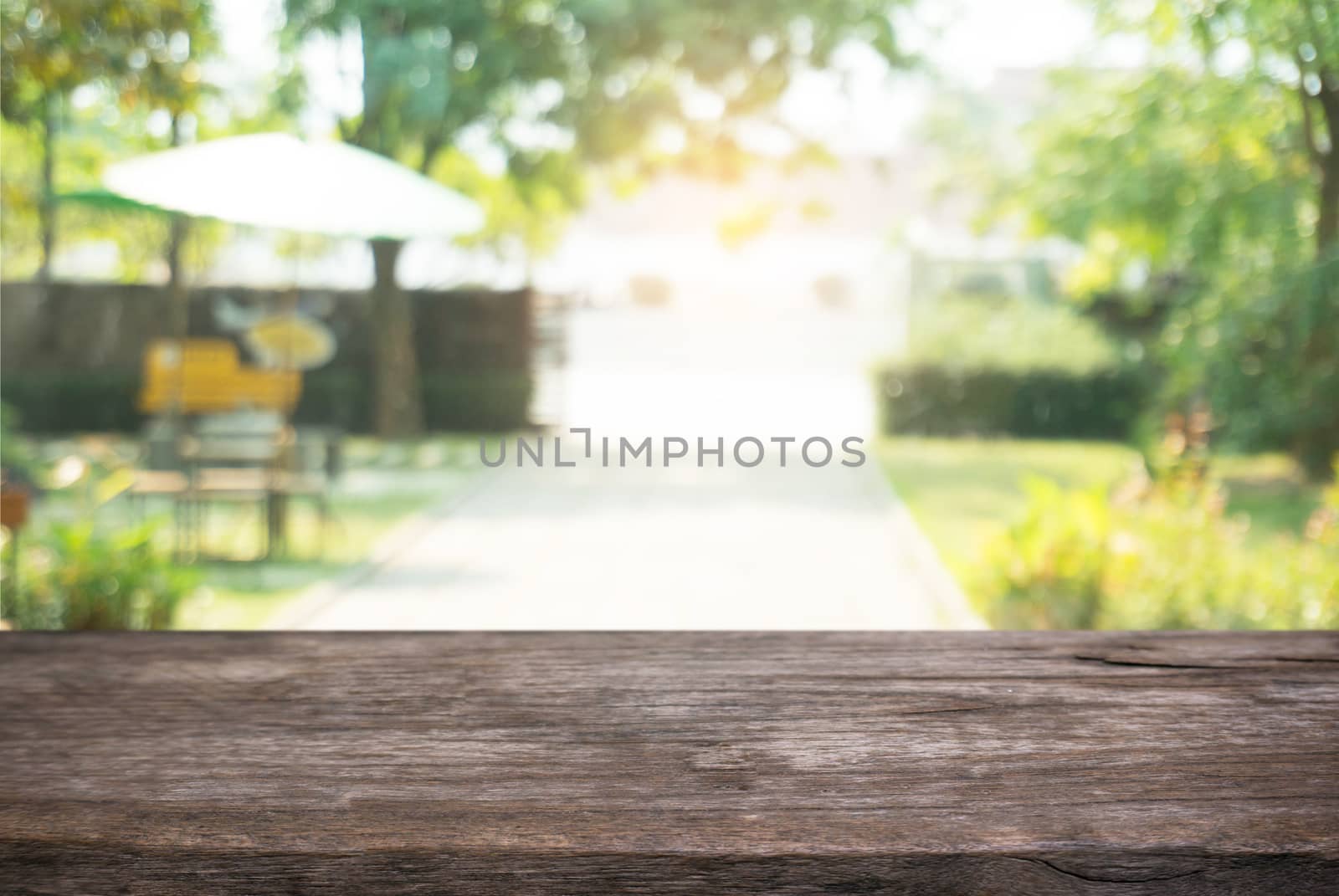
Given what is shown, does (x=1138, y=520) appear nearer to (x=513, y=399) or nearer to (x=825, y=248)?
(x=825, y=248)

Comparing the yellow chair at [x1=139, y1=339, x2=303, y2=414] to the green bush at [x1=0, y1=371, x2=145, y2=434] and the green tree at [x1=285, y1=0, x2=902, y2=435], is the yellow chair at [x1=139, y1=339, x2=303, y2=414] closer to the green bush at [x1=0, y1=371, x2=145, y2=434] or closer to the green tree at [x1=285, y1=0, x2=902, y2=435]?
the green bush at [x1=0, y1=371, x2=145, y2=434]

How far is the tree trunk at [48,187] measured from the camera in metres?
3.82

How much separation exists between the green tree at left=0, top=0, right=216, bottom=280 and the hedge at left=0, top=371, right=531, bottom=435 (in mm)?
1638

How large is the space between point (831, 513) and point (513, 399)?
7.70ft

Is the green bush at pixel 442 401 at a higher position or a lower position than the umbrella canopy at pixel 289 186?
lower

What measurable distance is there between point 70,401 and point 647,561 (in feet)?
8.95

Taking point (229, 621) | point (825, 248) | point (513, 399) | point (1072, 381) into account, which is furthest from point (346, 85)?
point (1072, 381)

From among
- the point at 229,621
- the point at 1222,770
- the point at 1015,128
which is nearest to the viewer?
the point at 1222,770

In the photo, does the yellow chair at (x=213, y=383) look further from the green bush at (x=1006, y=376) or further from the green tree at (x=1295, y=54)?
the green tree at (x=1295, y=54)

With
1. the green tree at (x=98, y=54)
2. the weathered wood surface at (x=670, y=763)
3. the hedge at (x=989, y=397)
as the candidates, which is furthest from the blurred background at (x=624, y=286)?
the weathered wood surface at (x=670, y=763)

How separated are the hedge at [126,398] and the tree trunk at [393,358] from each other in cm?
6

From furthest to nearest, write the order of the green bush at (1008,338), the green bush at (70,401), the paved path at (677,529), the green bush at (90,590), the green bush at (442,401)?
the green bush at (1008,338), the green bush at (70,401), the paved path at (677,529), the green bush at (442,401), the green bush at (90,590)

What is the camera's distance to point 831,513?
20.1 ft

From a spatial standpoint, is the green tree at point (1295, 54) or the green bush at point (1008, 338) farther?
the green bush at point (1008, 338)
